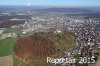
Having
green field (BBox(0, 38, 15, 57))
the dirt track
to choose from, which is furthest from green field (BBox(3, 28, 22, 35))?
the dirt track

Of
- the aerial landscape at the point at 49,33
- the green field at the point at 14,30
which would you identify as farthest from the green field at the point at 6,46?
the green field at the point at 14,30

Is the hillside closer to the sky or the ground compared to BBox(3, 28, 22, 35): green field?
closer to the ground

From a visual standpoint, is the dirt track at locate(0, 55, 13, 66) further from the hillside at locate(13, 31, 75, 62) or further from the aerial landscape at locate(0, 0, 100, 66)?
the hillside at locate(13, 31, 75, 62)

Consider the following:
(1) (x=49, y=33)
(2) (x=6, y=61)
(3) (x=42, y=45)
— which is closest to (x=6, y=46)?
(2) (x=6, y=61)

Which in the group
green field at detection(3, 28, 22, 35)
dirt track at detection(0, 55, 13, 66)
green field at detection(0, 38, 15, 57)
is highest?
green field at detection(3, 28, 22, 35)

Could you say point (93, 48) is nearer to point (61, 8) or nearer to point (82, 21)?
point (82, 21)

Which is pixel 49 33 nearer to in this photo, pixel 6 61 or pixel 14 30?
pixel 14 30

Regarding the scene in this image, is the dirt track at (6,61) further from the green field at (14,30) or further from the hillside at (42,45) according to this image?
the green field at (14,30)
